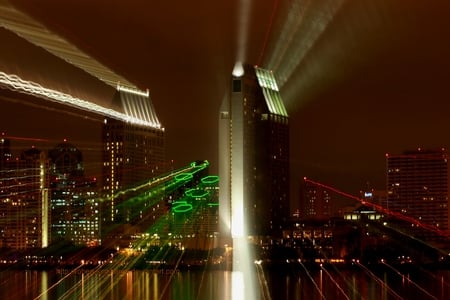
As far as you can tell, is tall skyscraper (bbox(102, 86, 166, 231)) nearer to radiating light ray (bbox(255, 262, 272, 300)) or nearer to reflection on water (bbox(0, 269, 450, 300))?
reflection on water (bbox(0, 269, 450, 300))

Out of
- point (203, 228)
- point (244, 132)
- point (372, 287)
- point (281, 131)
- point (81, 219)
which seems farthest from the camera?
point (81, 219)

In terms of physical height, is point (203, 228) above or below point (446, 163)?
below

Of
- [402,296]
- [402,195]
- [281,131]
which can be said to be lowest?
[402,296]

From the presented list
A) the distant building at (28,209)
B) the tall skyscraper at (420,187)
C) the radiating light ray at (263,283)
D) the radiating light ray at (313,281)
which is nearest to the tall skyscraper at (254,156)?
the radiating light ray at (263,283)

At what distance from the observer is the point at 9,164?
28312 millimetres

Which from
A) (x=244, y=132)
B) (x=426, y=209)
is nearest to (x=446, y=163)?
(x=426, y=209)

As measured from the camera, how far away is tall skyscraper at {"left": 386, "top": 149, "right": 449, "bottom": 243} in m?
36.0

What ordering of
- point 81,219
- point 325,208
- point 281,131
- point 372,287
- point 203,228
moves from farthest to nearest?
point 325,208 < point 81,219 < point 281,131 < point 203,228 < point 372,287

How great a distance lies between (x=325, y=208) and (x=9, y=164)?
20.4 m

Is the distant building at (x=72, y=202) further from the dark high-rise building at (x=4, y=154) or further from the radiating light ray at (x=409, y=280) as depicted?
the radiating light ray at (x=409, y=280)

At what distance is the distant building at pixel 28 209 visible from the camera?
98.9 ft

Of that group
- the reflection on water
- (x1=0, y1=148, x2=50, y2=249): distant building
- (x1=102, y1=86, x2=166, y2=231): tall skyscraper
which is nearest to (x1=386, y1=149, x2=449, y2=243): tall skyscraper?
the reflection on water

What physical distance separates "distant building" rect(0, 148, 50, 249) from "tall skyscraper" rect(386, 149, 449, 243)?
14497 mm

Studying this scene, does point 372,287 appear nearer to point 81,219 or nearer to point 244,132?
point 244,132
